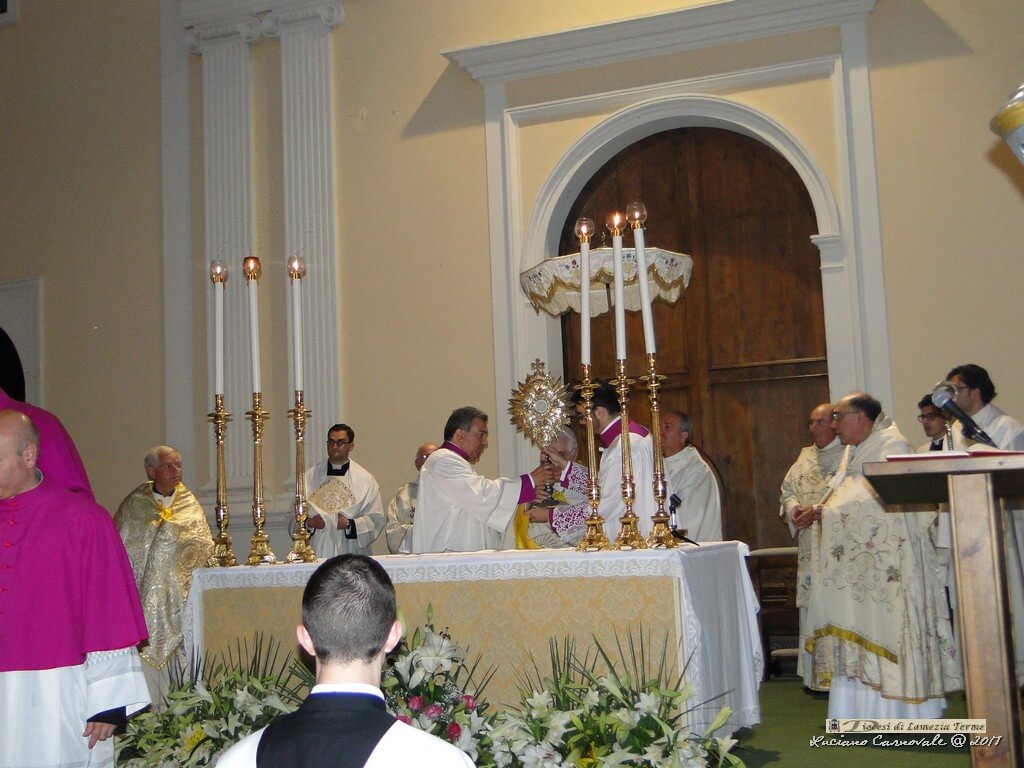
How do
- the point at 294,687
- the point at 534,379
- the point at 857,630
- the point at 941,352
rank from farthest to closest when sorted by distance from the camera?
the point at 941,352
the point at 857,630
the point at 534,379
the point at 294,687

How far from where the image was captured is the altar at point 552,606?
4.91 metres

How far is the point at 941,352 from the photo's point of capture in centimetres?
800

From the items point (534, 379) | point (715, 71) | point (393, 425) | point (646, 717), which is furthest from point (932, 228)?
point (646, 717)

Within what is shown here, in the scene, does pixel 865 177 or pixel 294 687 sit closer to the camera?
pixel 294 687

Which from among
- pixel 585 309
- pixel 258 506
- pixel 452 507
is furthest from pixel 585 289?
pixel 258 506

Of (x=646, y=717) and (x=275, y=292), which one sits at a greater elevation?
(x=275, y=292)

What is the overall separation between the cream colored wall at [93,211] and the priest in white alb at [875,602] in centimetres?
589

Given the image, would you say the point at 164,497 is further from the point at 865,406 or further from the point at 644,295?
the point at 865,406

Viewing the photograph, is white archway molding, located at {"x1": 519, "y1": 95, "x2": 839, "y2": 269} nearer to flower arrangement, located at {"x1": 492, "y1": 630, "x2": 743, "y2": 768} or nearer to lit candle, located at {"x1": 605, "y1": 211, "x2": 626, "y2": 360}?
lit candle, located at {"x1": 605, "y1": 211, "x2": 626, "y2": 360}

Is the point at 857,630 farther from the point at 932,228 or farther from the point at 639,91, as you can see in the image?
the point at 639,91

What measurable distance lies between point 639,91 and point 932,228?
7.72 ft

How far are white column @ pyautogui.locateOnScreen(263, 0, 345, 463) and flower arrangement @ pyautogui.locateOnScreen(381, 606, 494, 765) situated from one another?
5852 millimetres

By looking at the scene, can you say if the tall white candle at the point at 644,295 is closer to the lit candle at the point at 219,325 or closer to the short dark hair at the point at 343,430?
the lit candle at the point at 219,325

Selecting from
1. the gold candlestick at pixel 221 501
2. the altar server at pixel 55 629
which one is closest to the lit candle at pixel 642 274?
the gold candlestick at pixel 221 501
